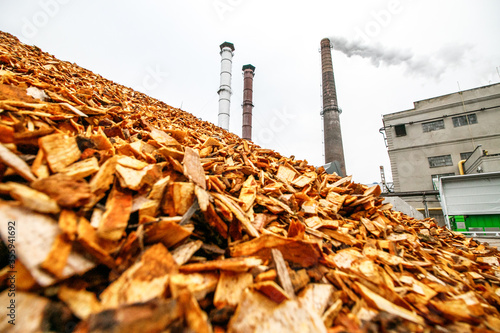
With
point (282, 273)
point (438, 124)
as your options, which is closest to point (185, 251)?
point (282, 273)

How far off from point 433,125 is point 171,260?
2935 cm

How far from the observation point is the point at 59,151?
151 cm

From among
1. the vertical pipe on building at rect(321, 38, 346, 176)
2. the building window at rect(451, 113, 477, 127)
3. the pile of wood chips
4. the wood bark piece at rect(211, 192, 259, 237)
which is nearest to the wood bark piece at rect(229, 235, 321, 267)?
the pile of wood chips

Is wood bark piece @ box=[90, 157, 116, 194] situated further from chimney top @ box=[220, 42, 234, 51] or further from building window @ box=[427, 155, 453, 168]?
building window @ box=[427, 155, 453, 168]

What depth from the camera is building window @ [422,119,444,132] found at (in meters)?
21.4

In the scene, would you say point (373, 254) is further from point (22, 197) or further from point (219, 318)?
point (22, 197)

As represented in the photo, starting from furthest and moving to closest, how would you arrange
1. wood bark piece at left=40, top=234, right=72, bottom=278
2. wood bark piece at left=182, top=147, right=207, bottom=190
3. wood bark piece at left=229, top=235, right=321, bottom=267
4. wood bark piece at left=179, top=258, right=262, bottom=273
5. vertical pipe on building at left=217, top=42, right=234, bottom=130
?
vertical pipe on building at left=217, top=42, right=234, bottom=130 → wood bark piece at left=182, top=147, right=207, bottom=190 → wood bark piece at left=229, top=235, right=321, bottom=267 → wood bark piece at left=179, top=258, right=262, bottom=273 → wood bark piece at left=40, top=234, right=72, bottom=278

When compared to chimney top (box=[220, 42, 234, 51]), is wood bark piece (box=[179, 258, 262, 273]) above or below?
below

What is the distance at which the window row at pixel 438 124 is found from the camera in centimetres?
2044

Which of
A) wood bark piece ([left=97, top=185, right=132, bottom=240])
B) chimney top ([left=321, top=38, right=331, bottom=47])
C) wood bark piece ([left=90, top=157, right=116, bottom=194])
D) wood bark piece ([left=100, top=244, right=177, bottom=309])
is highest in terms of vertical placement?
chimney top ([left=321, top=38, right=331, bottom=47])

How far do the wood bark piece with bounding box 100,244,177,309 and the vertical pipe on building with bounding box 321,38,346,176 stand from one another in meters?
20.0

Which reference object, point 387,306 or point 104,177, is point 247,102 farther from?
point 387,306

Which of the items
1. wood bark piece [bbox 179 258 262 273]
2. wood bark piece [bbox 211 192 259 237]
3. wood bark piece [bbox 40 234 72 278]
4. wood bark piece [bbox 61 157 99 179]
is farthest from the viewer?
wood bark piece [bbox 211 192 259 237]

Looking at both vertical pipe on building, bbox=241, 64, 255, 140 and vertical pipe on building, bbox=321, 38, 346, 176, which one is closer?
vertical pipe on building, bbox=321, 38, 346, 176
